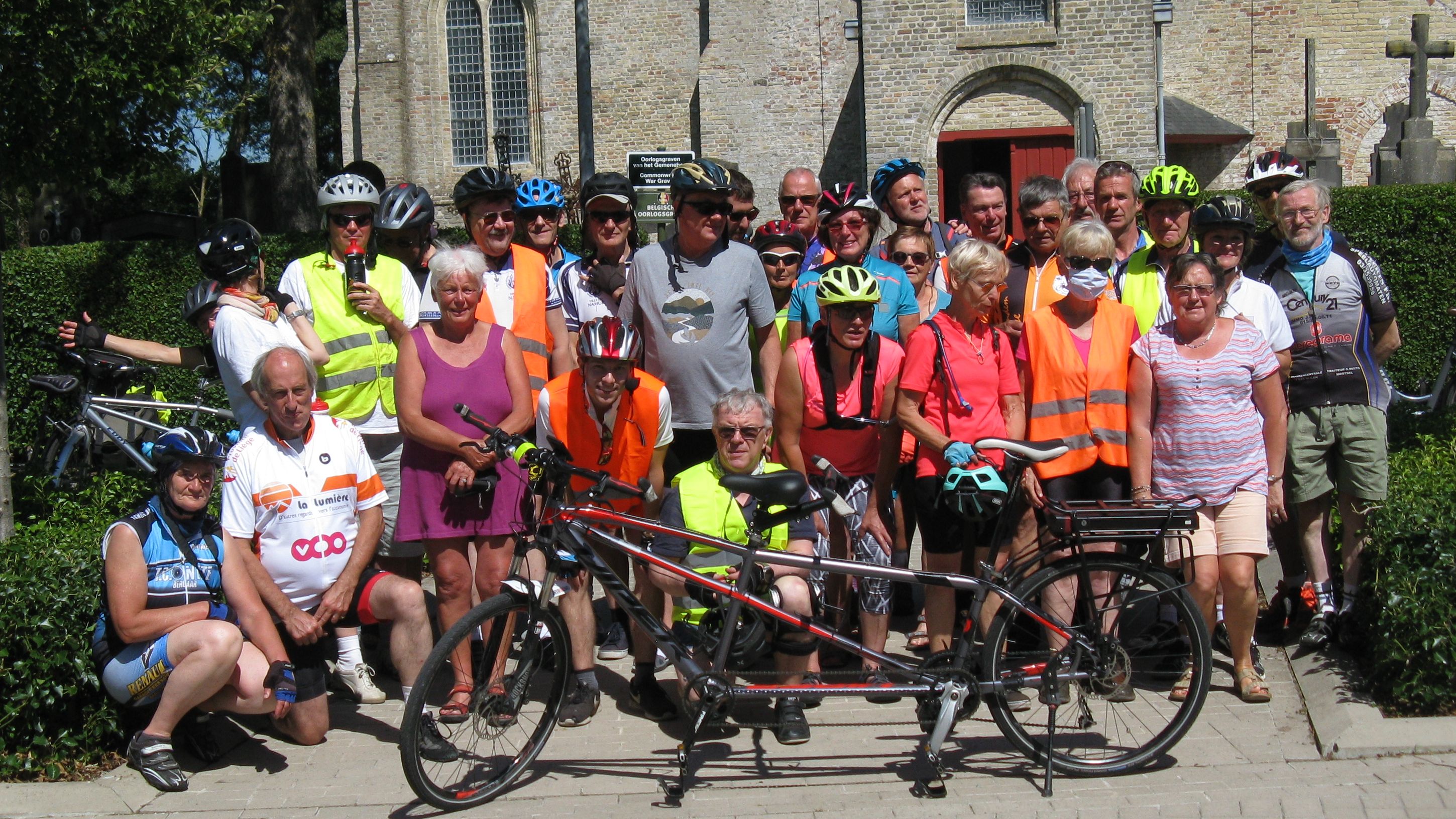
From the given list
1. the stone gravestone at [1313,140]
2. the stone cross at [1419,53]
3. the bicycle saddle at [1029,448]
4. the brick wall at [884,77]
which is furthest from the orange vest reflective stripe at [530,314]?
the brick wall at [884,77]

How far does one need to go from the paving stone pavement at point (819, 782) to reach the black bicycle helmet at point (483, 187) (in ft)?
8.65

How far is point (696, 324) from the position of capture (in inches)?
235

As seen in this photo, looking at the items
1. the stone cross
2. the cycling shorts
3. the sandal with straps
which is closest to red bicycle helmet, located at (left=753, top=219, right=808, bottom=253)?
the sandal with straps

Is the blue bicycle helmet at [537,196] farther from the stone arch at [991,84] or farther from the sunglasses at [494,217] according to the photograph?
the stone arch at [991,84]

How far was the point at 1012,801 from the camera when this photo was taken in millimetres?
4652

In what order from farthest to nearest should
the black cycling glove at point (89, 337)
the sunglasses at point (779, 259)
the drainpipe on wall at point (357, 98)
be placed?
the drainpipe on wall at point (357, 98) → the black cycling glove at point (89, 337) → the sunglasses at point (779, 259)

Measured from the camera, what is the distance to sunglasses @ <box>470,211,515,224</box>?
20.6 ft

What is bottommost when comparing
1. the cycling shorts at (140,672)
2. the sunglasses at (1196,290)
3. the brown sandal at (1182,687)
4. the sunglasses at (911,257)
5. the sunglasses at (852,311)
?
the brown sandal at (1182,687)

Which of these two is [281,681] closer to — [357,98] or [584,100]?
[584,100]

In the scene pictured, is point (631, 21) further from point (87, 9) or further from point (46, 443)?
point (87, 9)

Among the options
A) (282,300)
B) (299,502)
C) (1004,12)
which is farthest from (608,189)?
(1004,12)

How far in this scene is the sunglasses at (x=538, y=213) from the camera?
6.83m

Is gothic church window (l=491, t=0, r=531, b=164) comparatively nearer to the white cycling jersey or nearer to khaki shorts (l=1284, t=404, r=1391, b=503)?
the white cycling jersey

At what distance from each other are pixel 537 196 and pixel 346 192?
1.10 metres
